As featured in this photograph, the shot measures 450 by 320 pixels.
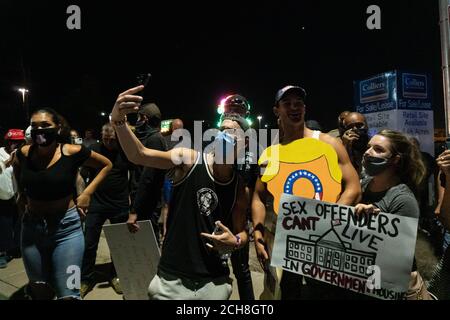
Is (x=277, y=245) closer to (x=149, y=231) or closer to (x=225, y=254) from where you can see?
(x=225, y=254)

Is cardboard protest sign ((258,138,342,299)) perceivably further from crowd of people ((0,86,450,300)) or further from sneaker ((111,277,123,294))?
sneaker ((111,277,123,294))

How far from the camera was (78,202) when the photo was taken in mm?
3221

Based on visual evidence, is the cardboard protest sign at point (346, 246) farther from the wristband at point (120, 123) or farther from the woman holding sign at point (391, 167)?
the wristband at point (120, 123)

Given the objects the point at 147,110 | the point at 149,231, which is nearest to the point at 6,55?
the point at 147,110

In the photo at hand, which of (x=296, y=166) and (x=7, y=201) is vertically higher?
(x=296, y=166)

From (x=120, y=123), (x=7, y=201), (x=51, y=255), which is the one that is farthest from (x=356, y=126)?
(x=7, y=201)

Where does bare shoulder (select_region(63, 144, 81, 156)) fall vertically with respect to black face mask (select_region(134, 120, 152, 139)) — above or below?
below

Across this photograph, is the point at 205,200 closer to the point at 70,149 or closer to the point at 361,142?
the point at 70,149

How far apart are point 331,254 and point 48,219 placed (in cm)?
227

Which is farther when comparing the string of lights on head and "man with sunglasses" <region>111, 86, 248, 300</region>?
the string of lights on head

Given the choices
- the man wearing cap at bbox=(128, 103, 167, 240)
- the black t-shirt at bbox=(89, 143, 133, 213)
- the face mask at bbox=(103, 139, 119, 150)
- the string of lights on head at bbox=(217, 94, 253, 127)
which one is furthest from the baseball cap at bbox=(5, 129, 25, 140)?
the string of lights on head at bbox=(217, 94, 253, 127)

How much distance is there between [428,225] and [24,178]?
5.42m

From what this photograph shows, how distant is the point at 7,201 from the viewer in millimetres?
5520

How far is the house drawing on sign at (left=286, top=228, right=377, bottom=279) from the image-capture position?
2225mm
